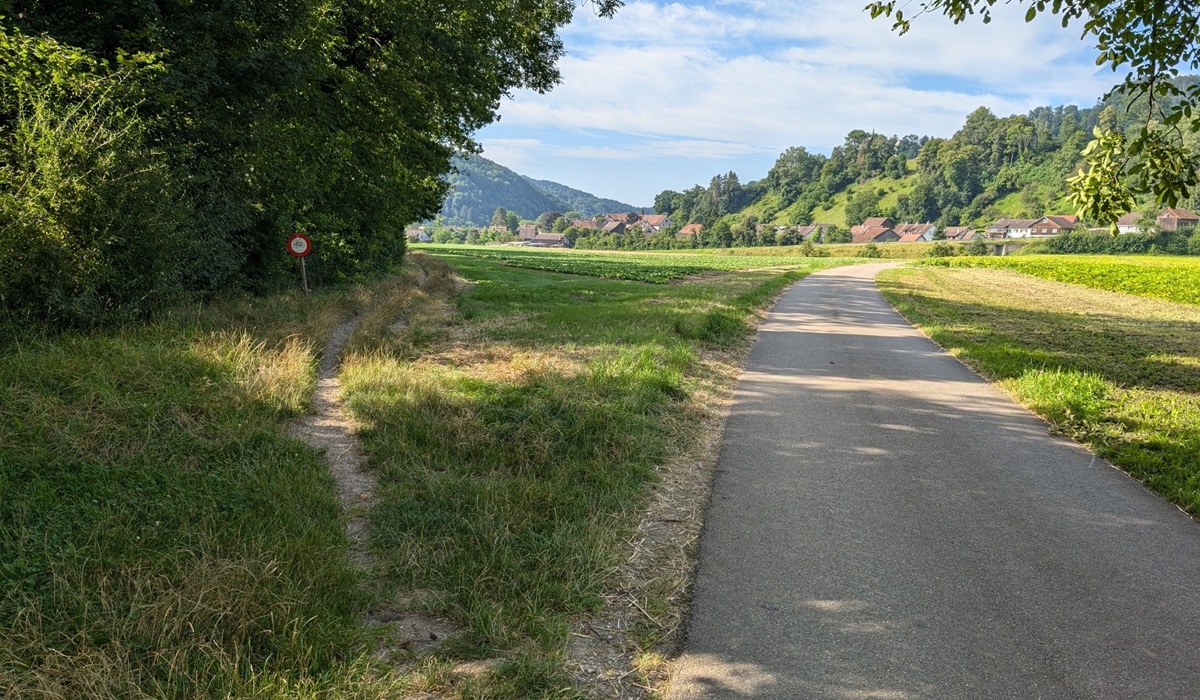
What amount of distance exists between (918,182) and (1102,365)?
557 ft

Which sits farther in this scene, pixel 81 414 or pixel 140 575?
pixel 81 414

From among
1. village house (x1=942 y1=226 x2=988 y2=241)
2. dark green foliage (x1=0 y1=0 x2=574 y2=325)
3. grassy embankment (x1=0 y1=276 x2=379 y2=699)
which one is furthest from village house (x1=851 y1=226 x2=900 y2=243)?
grassy embankment (x1=0 y1=276 x2=379 y2=699)

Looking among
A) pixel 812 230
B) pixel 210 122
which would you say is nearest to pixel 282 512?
pixel 210 122

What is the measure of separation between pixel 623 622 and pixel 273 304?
12.4 m

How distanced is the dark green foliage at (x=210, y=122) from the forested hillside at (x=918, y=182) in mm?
129124

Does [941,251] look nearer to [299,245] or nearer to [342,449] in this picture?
[299,245]

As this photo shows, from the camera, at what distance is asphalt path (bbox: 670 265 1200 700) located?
9.52 feet

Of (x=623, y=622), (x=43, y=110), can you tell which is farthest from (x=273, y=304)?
(x=623, y=622)

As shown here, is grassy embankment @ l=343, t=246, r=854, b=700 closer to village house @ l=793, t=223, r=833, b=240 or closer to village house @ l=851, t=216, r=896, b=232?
village house @ l=793, t=223, r=833, b=240

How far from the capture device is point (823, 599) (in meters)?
3.51

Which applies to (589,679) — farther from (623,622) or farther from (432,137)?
(432,137)

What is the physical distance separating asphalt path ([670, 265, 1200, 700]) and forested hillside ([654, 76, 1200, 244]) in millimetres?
136955

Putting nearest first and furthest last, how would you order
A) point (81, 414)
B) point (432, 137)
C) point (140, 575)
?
point (140, 575) → point (81, 414) → point (432, 137)

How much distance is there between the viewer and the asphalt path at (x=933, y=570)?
2.90 meters
